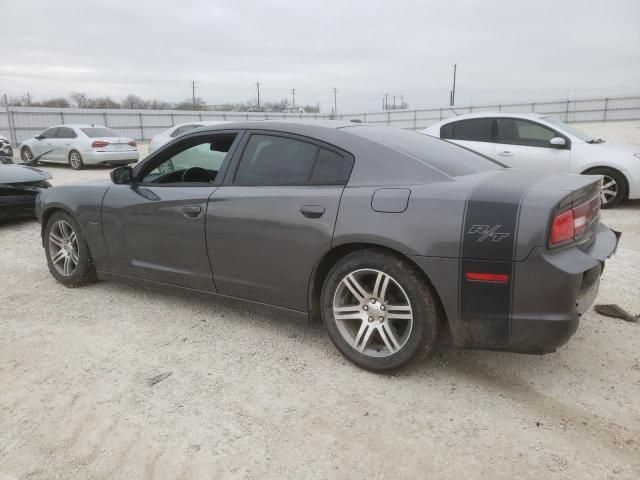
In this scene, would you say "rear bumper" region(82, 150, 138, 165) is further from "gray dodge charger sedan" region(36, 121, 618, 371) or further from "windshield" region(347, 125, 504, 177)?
"windshield" region(347, 125, 504, 177)

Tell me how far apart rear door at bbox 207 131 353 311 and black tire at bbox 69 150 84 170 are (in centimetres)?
1442

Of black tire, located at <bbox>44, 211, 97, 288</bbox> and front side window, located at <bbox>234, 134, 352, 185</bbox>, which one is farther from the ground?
front side window, located at <bbox>234, 134, 352, 185</bbox>

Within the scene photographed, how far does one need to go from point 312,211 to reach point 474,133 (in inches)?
251

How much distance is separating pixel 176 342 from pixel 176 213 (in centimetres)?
92

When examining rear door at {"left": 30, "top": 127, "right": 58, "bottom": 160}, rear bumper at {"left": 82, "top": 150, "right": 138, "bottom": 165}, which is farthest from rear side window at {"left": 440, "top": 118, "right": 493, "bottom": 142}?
rear door at {"left": 30, "top": 127, "right": 58, "bottom": 160}

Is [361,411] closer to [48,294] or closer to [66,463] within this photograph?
[66,463]

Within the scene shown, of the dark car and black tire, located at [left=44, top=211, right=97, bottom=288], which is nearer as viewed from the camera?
black tire, located at [left=44, top=211, right=97, bottom=288]

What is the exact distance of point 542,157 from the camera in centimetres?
803

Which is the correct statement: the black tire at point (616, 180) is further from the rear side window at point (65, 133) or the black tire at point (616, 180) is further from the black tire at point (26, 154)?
the black tire at point (26, 154)

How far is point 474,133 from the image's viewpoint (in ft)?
28.4

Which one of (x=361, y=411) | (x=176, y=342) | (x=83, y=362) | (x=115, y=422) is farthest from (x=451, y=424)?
(x=83, y=362)

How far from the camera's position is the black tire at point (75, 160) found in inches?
633

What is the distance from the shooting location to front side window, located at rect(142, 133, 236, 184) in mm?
3736

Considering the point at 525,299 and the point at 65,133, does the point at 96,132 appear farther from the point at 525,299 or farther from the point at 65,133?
the point at 525,299
